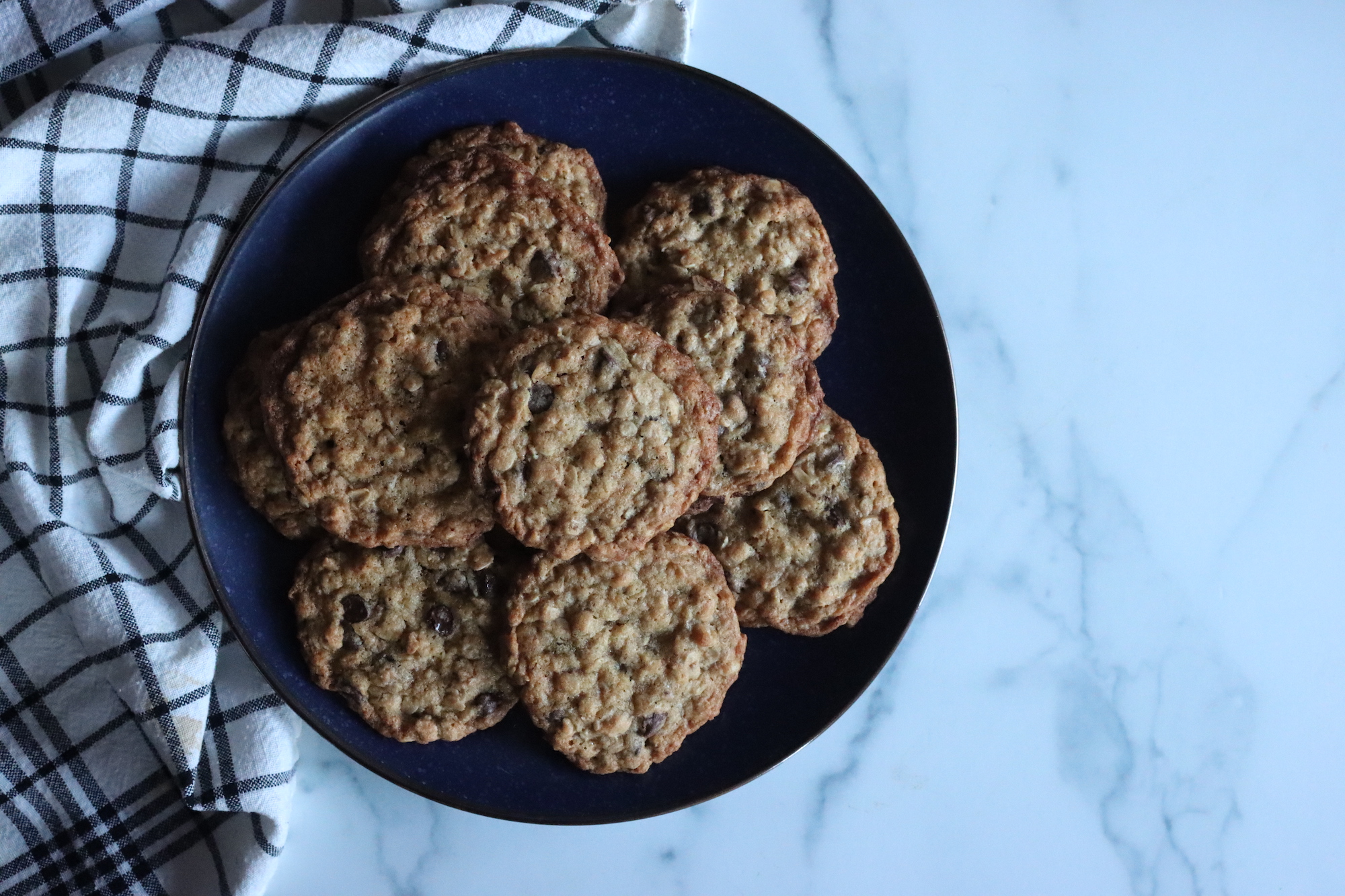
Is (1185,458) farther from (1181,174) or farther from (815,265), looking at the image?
(815,265)

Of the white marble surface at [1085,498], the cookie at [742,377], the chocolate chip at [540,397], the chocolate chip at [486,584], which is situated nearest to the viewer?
the chocolate chip at [540,397]

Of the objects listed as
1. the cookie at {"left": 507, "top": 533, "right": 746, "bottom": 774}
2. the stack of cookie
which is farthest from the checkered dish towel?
the cookie at {"left": 507, "top": 533, "right": 746, "bottom": 774}

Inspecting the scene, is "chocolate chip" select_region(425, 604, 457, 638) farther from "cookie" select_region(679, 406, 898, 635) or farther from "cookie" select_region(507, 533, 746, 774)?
"cookie" select_region(679, 406, 898, 635)

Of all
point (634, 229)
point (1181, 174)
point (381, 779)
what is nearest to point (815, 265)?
point (634, 229)

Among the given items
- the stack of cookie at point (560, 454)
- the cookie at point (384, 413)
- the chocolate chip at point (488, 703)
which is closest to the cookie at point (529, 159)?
the stack of cookie at point (560, 454)

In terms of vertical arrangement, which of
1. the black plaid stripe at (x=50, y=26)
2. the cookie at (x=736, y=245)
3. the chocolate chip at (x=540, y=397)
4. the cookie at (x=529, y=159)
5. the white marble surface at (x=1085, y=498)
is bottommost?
the white marble surface at (x=1085, y=498)

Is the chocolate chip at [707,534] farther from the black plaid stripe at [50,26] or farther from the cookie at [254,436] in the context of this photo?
the black plaid stripe at [50,26]

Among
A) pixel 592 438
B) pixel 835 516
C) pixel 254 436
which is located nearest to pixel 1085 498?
pixel 835 516
